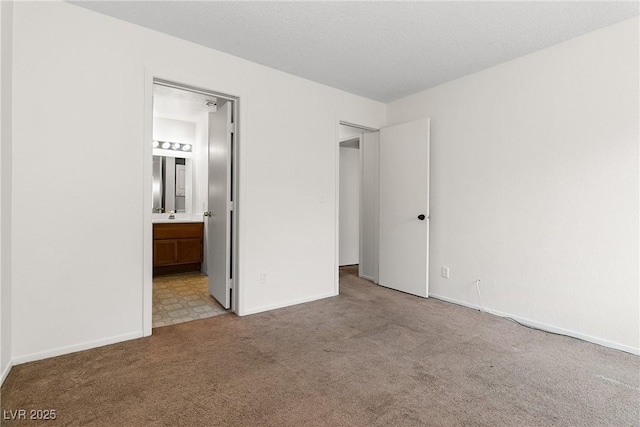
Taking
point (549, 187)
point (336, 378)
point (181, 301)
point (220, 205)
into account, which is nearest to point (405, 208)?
point (549, 187)

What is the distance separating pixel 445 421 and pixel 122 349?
2180mm

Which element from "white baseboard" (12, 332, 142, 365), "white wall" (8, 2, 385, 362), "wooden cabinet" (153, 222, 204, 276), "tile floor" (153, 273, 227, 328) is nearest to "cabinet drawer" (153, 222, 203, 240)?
"wooden cabinet" (153, 222, 204, 276)

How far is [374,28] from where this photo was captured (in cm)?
246

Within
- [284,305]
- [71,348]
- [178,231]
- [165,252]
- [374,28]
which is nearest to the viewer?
[71,348]

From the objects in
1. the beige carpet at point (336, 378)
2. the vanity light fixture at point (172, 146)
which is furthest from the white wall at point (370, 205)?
the vanity light fixture at point (172, 146)

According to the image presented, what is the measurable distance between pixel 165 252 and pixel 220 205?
1.82 metres

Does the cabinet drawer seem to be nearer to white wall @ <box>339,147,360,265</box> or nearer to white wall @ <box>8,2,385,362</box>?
white wall @ <box>8,2,385,362</box>

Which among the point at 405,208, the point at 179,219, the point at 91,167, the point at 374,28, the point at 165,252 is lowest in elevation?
the point at 165,252

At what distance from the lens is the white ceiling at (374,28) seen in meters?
2.21

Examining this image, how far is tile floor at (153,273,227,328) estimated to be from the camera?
2.97 meters

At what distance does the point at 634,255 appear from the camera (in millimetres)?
2328

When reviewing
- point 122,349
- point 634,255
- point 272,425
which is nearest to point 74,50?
point 122,349

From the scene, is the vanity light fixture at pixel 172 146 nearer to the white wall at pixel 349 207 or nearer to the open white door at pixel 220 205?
the open white door at pixel 220 205

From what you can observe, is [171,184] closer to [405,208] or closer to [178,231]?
[178,231]
